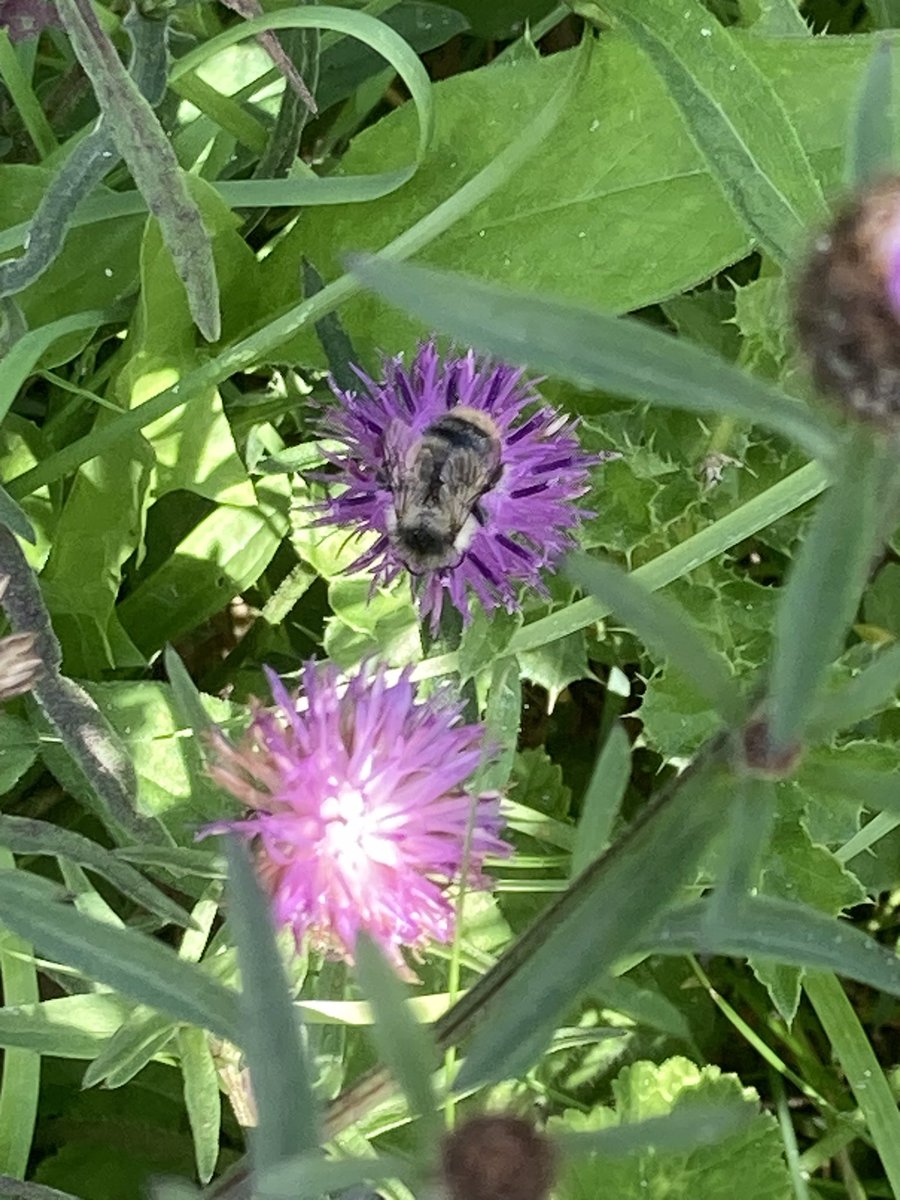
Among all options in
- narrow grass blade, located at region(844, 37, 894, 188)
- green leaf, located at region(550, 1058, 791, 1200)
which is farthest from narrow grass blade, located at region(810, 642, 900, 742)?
green leaf, located at region(550, 1058, 791, 1200)

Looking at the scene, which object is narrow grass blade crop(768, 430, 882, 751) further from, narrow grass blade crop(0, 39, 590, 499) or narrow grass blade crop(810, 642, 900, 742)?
narrow grass blade crop(0, 39, 590, 499)

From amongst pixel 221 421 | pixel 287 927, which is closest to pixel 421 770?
pixel 287 927

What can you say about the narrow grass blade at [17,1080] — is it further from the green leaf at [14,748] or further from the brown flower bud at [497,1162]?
the brown flower bud at [497,1162]

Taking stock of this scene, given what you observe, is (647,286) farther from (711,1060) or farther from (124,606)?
(711,1060)

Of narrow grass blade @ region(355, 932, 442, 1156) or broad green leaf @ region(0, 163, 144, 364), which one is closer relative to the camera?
narrow grass blade @ region(355, 932, 442, 1156)

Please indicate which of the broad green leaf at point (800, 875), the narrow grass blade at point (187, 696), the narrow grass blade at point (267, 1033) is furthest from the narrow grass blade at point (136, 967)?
the broad green leaf at point (800, 875)
